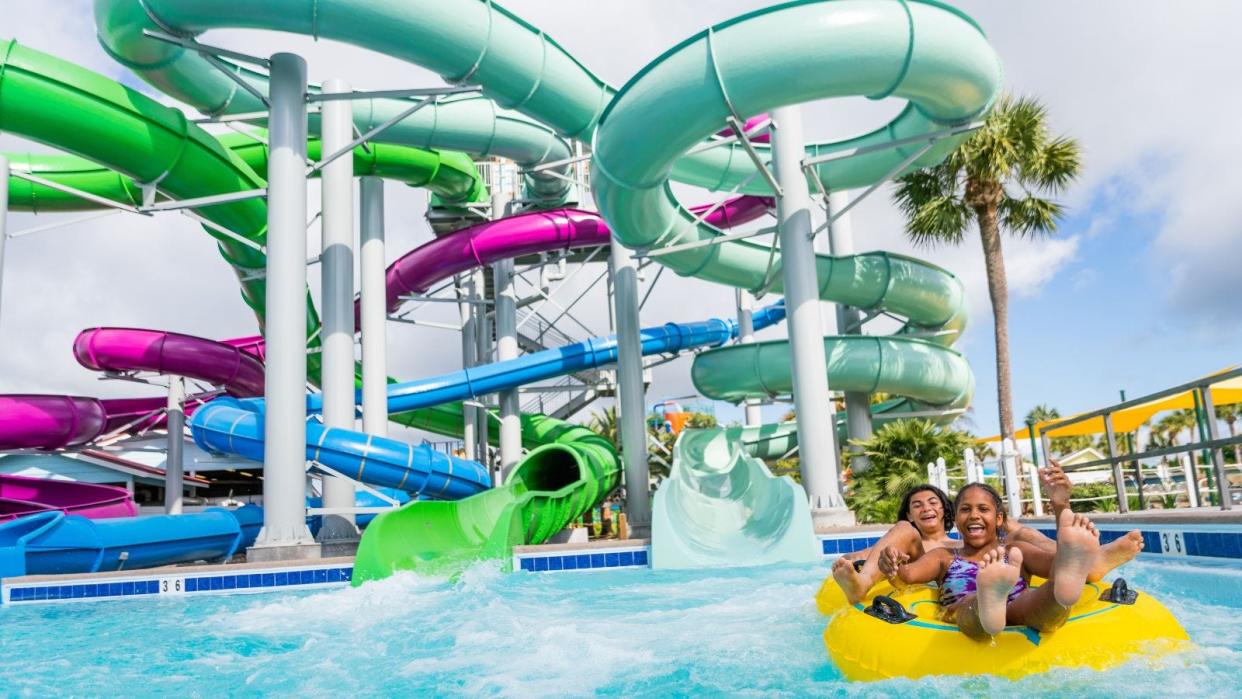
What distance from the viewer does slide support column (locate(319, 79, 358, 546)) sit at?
34.1ft

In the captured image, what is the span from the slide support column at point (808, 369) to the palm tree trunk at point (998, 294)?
3.72 m

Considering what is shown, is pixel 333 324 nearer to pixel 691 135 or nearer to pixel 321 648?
pixel 691 135

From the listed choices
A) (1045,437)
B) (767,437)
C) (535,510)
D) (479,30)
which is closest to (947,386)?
(767,437)

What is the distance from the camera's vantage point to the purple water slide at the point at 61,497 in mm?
15961

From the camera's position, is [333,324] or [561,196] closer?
[333,324]

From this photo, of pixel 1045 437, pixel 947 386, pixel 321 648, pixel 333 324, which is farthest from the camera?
pixel 947 386

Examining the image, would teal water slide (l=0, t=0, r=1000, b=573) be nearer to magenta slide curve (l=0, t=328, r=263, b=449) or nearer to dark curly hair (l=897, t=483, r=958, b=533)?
magenta slide curve (l=0, t=328, r=263, b=449)

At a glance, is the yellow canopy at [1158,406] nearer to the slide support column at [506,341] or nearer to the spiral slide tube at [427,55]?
the spiral slide tube at [427,55]

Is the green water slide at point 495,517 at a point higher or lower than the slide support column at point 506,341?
lower

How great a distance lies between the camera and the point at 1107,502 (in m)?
9.57

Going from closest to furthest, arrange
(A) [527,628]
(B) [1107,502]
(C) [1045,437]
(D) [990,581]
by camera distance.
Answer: (D) [990,581]
(A) [527,628]
(C) [1045,437]
(B) [1107,502]

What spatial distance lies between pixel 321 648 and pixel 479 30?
6113mm

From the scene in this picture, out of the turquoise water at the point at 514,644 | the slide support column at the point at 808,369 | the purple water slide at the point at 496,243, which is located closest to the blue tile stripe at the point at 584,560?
the turquoise water at the point at 514,644

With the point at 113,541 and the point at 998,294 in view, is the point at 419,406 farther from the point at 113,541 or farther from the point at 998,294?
the point at 998,294
